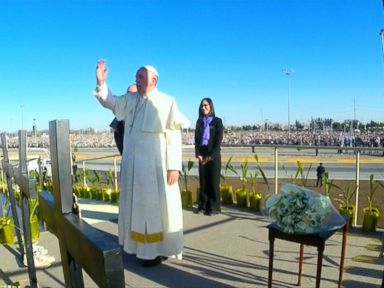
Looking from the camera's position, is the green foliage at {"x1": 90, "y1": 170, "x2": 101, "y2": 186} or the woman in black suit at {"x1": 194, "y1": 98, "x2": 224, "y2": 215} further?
the green foliage at {"x1": 90, "y1": 170, "x2": 101, "y2": 186}

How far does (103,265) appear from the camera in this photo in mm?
778

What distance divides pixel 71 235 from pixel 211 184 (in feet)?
17.1

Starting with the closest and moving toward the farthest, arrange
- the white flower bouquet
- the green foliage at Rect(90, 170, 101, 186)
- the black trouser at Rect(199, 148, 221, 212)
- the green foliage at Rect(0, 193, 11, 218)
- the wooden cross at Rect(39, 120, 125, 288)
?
the wooden cross at Rect(39, 120, 125, 288), the white flower bouquet, the green foliage at Rect(0, 193, 11, 218), the black trouser at Rect(199, 148, 221, 212), the green foliage at Rect(90, 170, 101, 186)

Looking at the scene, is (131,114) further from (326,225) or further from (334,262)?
(334,262)

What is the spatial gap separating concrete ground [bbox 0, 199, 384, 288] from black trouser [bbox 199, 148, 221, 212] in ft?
2.83

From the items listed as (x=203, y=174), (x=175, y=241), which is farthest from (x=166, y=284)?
(x=203, y=174)

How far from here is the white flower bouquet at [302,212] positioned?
2.69 metres

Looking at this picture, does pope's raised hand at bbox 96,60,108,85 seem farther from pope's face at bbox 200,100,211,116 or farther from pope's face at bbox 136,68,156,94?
pope's face at bbox 200,100,211,116

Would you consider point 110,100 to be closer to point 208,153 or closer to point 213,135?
point 213,135

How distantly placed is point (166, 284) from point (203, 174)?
2905 mm

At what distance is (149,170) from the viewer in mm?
3898

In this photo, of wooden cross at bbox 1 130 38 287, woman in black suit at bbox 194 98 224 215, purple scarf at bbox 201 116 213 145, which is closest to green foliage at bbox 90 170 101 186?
woman in black suit at bbox 194 98 224 215

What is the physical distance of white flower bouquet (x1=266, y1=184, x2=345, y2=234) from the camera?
2.69 meters

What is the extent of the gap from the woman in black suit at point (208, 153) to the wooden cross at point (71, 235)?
4.68 metres
